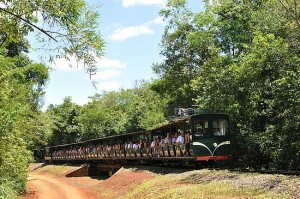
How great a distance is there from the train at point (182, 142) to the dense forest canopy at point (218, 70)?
2045 millimetres

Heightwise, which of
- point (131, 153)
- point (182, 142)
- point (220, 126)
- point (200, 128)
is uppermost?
point (220, 126)

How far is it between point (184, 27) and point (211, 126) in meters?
16.9

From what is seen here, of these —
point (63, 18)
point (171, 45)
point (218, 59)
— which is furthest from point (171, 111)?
point (63, 18)

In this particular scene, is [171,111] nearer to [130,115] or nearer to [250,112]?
[130,115]

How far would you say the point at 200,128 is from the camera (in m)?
20.9

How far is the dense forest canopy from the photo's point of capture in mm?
4965

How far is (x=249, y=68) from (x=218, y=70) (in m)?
5.78

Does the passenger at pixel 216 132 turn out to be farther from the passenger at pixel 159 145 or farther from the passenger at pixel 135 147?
the passenger at pixel 135 147

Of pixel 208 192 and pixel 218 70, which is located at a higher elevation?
pixel 218 70

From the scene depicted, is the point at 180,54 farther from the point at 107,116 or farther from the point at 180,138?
the point at 107,116

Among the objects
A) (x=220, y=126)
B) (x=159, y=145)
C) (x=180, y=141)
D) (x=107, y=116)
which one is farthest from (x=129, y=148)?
(x=107, y=116)

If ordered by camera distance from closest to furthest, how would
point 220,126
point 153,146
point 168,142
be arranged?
point 220,126 → point 168,142 → point 153,146

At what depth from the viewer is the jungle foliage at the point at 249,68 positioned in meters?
19.7

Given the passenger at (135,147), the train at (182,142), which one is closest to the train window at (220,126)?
the train at (182,142)
